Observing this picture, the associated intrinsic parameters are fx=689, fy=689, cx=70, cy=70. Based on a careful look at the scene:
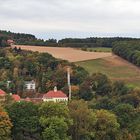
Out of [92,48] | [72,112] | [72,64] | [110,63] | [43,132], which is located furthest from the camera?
[92,48]

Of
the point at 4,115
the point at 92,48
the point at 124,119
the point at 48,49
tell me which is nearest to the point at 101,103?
the point at 124,119

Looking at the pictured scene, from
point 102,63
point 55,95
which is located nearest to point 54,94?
point 55,95

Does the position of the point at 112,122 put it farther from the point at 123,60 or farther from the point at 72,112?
the point at 123,60

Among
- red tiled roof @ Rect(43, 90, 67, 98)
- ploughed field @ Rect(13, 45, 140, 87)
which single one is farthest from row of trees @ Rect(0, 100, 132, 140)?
ploughed field @ Rect(13, 45, 140, 87)

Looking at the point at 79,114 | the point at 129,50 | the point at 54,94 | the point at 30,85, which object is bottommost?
the point at 54,94

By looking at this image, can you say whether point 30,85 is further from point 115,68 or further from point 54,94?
point 115,68

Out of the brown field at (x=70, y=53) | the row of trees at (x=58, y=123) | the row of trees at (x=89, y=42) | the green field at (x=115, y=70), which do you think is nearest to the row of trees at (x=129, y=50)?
the green field at (x=115, y=70)
